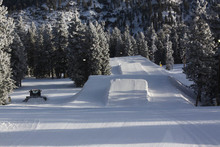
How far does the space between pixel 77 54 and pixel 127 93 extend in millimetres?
19278

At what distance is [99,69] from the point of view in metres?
39.2

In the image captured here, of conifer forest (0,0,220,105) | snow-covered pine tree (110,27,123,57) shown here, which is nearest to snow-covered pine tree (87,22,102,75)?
conifer forest (0,0,220,105)

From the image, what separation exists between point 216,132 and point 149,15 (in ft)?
586

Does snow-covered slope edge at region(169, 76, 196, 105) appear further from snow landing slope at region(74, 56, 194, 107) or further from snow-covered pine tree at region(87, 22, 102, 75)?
snow-covered pine tree at region(87, 22, 102, 75)

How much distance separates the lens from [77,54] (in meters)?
39.1

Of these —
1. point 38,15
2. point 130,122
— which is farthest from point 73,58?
point 38,15

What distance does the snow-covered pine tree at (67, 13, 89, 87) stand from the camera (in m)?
38.5

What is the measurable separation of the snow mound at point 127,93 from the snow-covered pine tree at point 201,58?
5351 millimetres

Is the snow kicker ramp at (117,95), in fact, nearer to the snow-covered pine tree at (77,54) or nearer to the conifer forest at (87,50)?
the conifer forest at (87,50)

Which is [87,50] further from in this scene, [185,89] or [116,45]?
[116,45]

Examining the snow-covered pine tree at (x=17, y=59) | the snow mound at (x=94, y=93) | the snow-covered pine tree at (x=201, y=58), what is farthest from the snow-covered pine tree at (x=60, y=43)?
the snow-covered pine tree at (x=201, y=58)

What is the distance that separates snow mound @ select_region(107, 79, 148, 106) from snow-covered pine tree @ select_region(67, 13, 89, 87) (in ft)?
51.5

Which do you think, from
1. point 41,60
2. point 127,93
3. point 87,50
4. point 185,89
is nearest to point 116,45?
point 41,60

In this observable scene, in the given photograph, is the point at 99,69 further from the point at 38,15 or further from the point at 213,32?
the point at 38,15
